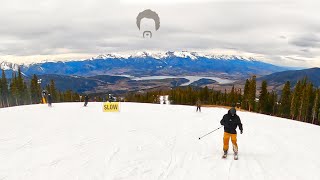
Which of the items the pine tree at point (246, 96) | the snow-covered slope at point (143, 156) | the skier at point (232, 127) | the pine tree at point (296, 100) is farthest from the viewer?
the pine tree at point (246, 96)

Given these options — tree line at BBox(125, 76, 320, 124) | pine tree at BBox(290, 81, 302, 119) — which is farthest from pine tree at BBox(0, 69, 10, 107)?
pine tree at BBox(290, 81, 302, 119)

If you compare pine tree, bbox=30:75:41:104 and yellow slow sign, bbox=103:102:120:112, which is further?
pine tree, bbox=30:75:41:104

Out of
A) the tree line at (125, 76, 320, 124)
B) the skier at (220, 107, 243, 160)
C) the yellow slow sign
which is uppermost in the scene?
the skier at (220, 107, 243, 160)

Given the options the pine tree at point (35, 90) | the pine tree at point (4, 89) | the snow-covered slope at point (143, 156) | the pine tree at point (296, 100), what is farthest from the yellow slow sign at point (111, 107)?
the pine tree at point (4, 89)

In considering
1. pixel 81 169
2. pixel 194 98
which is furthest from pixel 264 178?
pixel 194 98

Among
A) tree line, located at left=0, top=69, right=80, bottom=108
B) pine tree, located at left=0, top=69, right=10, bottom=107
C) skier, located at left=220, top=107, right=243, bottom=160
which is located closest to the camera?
skier, located at left=220, top=107, right=243, bottom=160

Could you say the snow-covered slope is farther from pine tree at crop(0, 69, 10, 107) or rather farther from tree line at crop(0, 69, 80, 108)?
pine tree at crop(0, 69, 10, 107)

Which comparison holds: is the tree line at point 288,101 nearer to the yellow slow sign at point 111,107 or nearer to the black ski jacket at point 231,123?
the yellow slow sign at point 111,107

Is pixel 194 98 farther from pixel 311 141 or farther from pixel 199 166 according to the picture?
pixel 199 166

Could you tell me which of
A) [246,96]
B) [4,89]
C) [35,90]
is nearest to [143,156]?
[246,96]

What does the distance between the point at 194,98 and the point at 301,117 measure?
43446 millimetres

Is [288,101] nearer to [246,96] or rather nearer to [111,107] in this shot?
[246,96]

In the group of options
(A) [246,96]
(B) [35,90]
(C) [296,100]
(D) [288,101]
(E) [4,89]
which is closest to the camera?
(C) [296,100]

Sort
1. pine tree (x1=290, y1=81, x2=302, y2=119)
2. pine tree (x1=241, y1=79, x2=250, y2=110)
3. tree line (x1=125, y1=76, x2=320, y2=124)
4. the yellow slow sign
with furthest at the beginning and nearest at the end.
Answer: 1. pine tree (x1=241, y1=79, x2=250, y2=110)
2. pine tree (x1=290, y1=81, x2=302, y2=119)
3. tree line (x1=125, y1=76, x2=320, y2=124)
4. the yellow slow sign
